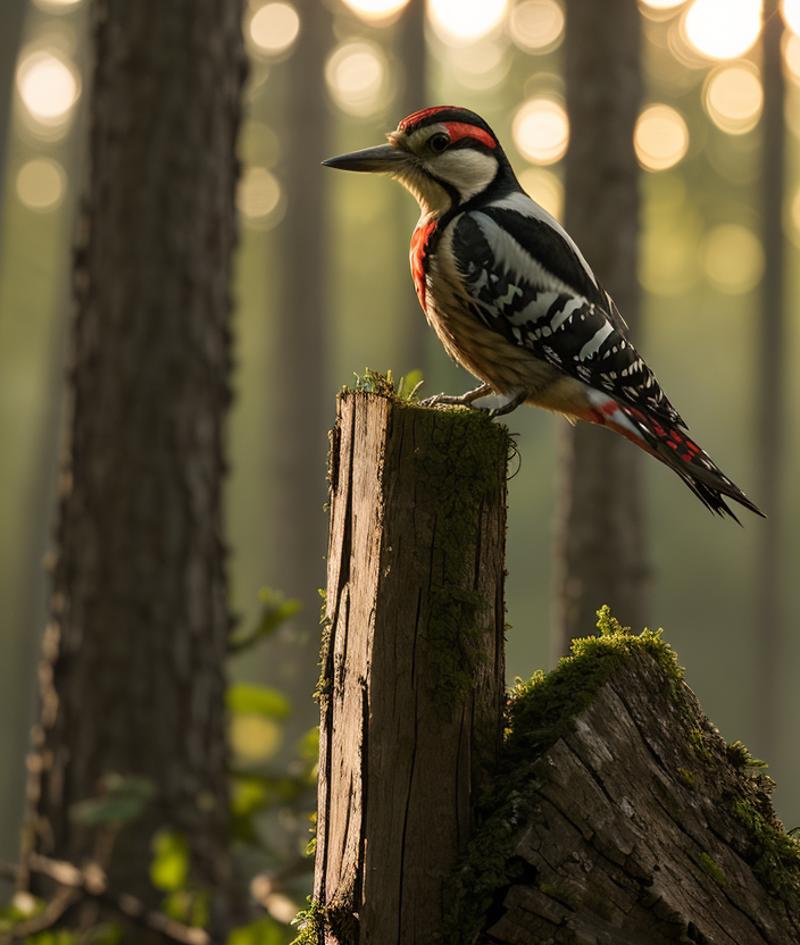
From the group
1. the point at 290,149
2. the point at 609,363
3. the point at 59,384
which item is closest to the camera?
the point at 609,363

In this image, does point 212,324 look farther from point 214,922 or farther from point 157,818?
point 214,922

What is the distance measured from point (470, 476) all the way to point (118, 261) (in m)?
2.96

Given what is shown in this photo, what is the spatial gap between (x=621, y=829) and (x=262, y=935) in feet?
8.29

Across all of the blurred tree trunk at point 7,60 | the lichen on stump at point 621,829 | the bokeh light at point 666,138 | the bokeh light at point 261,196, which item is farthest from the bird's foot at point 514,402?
the bokeh light at point 666,138

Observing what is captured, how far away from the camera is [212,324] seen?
16.3ft

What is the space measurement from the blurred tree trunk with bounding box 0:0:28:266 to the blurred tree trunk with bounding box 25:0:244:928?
5075 millimetres

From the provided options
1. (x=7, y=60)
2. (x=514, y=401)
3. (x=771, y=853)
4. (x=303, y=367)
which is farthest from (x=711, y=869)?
(x=303, y=367)

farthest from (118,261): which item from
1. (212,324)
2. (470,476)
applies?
(470,476)

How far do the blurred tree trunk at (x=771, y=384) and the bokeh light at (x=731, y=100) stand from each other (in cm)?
1318

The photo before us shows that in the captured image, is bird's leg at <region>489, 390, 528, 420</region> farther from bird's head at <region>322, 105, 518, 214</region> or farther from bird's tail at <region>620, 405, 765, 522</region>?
bird's head at <region>322, 105, 518, 214</region>

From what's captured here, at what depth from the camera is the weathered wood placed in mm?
2248

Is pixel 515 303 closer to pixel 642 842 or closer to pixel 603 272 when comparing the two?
pixel 642 842

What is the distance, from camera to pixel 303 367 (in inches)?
606

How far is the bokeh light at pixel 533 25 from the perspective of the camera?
29016mm
